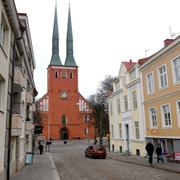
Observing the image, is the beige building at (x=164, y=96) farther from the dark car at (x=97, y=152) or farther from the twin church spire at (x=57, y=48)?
the twin church spire at (x=57, y=48)

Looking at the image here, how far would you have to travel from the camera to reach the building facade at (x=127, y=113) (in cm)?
2842

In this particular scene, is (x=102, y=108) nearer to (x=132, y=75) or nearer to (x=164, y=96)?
(x=132, y=75)

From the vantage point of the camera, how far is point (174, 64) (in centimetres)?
2167

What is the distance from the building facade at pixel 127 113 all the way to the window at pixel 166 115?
422cm

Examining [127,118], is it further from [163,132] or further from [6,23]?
[6,23]

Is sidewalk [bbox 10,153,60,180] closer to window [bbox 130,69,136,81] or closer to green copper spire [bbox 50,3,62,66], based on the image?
window [bbox 130,69,136,81]

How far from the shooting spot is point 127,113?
32.0 metres

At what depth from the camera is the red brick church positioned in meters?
77.6

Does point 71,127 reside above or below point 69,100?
below

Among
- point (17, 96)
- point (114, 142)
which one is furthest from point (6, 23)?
point (114, 142)

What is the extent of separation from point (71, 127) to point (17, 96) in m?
61.2

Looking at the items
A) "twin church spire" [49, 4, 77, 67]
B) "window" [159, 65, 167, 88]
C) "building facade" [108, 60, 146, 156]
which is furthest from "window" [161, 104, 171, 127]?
"twin church spire" [49, 4, 77, 67]

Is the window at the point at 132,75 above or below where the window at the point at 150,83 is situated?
above

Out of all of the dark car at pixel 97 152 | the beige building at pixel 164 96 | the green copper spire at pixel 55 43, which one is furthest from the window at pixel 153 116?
the green copper spire at pixel 55 43
